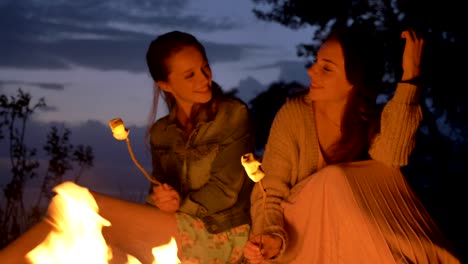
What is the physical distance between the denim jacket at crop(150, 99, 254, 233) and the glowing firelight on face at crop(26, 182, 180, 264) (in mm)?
320

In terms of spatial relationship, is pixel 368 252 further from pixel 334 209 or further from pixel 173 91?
pixel 173 91

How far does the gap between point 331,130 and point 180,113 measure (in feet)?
3.21

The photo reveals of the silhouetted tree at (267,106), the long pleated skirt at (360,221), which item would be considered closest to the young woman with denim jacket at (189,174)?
the long pleated skirt at (360,221)

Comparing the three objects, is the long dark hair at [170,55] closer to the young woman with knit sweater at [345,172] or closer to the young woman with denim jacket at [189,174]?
the young woman with denim jacket at [189,174]

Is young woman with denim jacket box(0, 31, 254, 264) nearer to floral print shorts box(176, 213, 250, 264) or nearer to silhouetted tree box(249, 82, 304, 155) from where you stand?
floral print shorts box(176, 213, 250, 264)

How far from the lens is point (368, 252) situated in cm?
351

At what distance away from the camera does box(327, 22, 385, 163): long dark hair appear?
396 cm

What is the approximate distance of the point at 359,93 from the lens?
4.11 metres

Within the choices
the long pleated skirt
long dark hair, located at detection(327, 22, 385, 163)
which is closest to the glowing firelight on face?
the long pleated skirt

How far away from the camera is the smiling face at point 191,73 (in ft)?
14.0

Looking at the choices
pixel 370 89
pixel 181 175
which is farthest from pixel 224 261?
pixel 370 89

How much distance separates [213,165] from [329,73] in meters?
0.91

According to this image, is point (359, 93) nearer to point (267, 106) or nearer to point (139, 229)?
point (139, 229)

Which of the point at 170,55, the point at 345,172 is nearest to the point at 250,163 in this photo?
the point at 345,172
